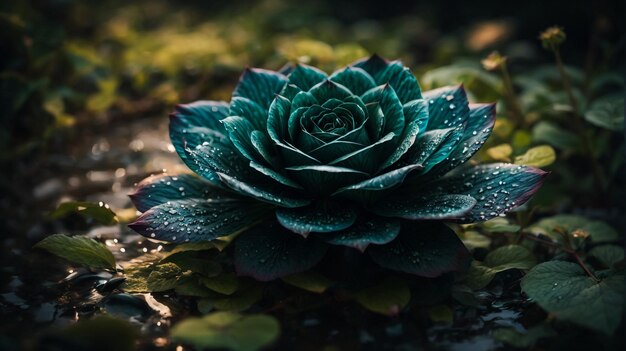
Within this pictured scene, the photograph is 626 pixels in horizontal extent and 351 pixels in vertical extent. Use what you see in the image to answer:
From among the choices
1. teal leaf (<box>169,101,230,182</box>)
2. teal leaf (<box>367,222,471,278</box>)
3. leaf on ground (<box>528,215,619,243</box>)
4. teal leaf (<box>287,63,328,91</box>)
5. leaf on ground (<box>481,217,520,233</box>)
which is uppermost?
teal leaf (<box>169,101,230,182</box>)

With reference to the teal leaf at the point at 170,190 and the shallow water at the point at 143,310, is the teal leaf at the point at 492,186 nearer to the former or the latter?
the shallow water at the point at 143,310

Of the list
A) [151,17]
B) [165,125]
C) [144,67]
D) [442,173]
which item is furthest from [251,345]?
[151,17]

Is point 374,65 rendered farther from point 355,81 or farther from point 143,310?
point 143,310

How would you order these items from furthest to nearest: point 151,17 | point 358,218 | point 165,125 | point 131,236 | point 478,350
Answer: point 151,17 < point 165,125 < point 131,236 < point 358,218 < point 478,350

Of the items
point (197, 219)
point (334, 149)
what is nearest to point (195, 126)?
point (197, 219)

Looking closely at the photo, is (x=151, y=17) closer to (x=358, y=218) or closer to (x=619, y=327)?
(x=358, y=218)

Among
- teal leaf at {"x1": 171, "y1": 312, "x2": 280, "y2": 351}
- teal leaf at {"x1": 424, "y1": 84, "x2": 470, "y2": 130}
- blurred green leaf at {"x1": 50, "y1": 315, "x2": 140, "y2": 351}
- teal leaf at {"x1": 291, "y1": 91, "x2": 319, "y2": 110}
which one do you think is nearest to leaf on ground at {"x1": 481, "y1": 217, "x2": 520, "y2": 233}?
teal leaf at {"x1": 424, "y1": 84, "x2": 470, "y2": 130}

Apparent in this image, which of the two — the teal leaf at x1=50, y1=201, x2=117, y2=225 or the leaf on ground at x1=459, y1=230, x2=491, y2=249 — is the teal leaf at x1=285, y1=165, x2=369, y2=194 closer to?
the leaf on ground at x1=459, y1=230, x2=491, y2=249
